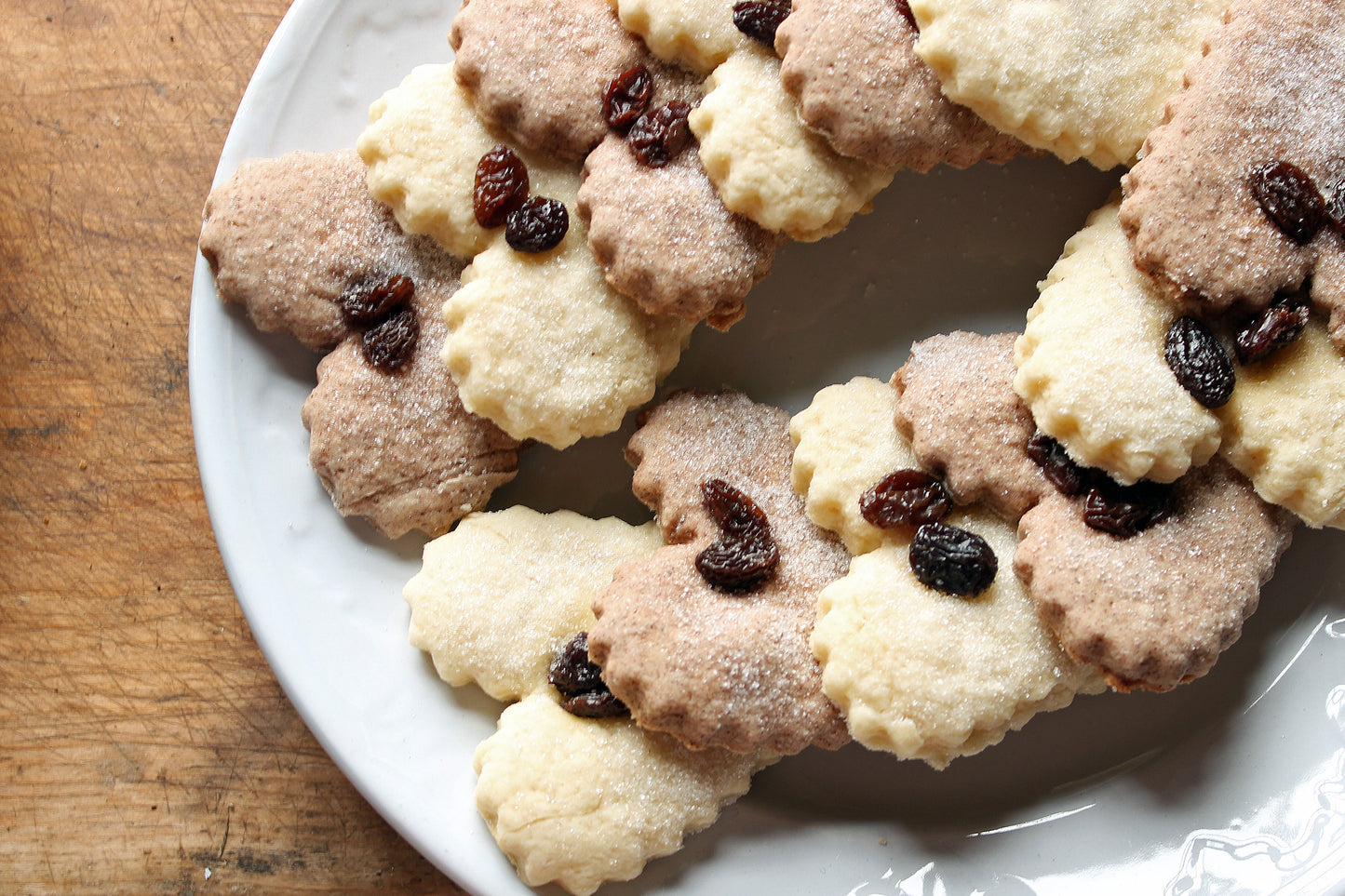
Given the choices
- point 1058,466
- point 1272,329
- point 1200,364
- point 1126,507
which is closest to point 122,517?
point 1058,466

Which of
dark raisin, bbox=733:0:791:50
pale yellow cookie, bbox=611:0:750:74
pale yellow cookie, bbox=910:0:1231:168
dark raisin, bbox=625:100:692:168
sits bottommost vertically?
dark raisin, bbox=625:100:692:168

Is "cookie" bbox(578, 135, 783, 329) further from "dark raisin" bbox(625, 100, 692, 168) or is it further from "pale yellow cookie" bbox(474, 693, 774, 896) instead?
"pale yellow cookie" bbox(474, 693, 774, 896)

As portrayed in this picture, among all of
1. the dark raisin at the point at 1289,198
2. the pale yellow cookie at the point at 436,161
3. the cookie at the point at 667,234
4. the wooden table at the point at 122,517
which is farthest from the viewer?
the wooden table at the point at 122,517

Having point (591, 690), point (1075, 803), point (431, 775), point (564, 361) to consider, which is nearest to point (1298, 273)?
point (1075, 803)

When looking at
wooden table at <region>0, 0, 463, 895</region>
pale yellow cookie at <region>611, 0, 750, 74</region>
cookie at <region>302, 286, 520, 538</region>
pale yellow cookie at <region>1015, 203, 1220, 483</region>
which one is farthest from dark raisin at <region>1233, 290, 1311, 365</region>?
wooden table at <region>0, 0, 463, 895</region>

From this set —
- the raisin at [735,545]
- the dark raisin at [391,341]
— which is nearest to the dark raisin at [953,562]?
the raisin at [735,545]

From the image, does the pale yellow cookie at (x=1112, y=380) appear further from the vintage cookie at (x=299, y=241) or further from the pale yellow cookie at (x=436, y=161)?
the vintage cookie at (x=299, y=241)
